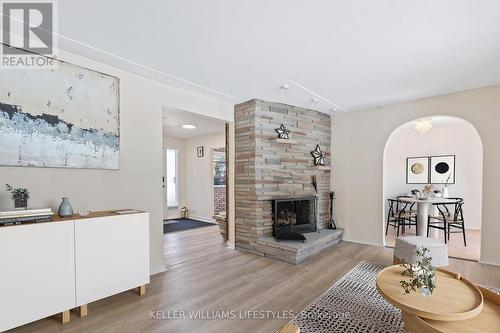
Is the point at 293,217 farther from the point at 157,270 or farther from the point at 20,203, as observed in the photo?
the point at 20,203

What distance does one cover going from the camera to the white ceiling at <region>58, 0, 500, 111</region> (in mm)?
1829

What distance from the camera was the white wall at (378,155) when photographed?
134 inches

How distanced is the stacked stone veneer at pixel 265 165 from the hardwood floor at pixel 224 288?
47 cm

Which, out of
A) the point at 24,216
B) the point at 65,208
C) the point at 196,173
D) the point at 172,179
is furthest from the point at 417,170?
the point at 24,216

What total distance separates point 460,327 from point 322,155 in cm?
344

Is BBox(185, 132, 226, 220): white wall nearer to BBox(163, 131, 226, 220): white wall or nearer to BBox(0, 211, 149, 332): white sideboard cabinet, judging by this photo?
BBox(163, 131, 226, 220): white wall

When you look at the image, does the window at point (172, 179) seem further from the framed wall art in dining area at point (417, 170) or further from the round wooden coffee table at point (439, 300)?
the framed wall art in dining area at point (417, 170)

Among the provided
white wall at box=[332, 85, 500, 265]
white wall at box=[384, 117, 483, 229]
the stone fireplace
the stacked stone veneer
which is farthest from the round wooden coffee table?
white wall at box=[384, 117, 483, 229]

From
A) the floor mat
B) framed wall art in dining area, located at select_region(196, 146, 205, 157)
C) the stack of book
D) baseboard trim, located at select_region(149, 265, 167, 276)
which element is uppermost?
framed wall art in dining area, located at select_region(196, 146, 205, 157)

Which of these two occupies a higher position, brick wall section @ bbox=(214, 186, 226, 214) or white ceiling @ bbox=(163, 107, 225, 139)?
white ceiling @ bbox=(163, 107, 225, 139)

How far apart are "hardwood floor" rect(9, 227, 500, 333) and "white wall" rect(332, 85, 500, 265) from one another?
22.6 inches

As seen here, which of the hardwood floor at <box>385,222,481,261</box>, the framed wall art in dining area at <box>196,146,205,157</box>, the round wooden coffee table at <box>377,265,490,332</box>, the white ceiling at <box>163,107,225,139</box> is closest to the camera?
the round wooden coffee table at <box>377,265,490,332</box>

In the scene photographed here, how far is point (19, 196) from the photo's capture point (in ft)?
6.68

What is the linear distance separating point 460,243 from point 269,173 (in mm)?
3767
